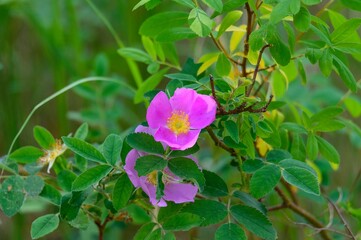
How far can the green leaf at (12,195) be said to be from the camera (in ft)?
2.62

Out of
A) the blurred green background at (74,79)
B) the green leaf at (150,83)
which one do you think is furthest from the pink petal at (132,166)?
the blurred green background at (74,79)

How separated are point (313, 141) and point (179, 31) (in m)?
0.22

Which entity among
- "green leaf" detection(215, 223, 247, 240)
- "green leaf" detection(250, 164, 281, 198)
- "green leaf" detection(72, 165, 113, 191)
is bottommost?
"green leaf" detection(215, 223, 247, 240)

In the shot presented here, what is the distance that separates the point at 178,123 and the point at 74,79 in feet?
2.44

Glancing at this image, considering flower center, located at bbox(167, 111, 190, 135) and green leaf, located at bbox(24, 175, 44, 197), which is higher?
flower center, located at bbox(167, 111, 190, 135)

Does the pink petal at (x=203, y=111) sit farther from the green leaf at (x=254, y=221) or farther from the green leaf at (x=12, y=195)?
the green leaf at (x=12, y=195)

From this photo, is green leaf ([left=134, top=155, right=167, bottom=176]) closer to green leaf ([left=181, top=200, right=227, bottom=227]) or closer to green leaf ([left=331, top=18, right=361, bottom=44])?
green leaf ([left=181, top=200, right=227, bottom=227])

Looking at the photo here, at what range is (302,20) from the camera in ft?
2.40

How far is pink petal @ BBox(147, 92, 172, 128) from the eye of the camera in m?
0.73

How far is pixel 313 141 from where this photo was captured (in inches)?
33.9

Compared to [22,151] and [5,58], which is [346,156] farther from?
[22,151]

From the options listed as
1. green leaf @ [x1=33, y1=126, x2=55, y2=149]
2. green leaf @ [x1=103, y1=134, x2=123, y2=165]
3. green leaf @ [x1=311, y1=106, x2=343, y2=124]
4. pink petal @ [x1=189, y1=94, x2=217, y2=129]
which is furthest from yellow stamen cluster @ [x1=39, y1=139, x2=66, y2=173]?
green leaf @ [x1=311, y1=106, x2=343, y2=124]

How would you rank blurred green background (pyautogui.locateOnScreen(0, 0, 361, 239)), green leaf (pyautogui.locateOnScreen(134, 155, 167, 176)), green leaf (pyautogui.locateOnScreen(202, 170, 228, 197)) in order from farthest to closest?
blurred green background (pyautogui.locateOnScreen(0, 0, 361, 239)), green leaf (pyautogui.locateOnScreen(202, 170, 228, 197)), green leaf (pyautogui.locateOnScreen(134, 155, 167, 176))

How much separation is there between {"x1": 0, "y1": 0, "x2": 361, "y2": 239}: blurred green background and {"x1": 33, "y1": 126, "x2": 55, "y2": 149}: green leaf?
27 centimetres
